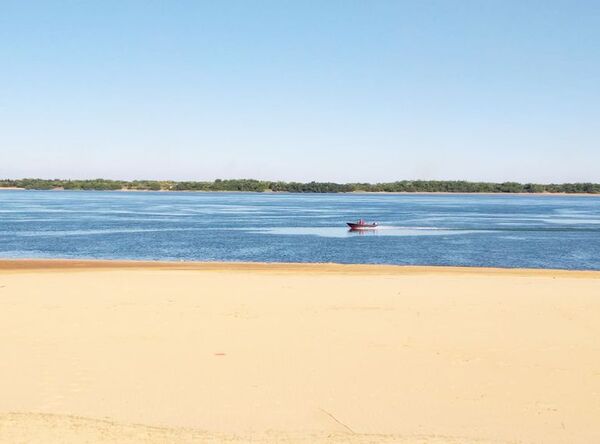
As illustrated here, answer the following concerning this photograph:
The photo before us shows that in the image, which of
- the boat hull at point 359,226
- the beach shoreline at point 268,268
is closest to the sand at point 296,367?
the beach shoreline at point 268,268

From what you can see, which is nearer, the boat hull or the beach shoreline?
the beach shoreline

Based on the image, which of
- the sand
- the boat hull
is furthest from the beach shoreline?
the boat hull

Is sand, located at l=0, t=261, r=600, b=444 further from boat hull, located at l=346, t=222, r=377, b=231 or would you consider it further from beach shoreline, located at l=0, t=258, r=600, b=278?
boat hull, located at l=346, t=222, r=377, b=231

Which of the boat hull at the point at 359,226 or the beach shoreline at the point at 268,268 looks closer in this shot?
the beach shoreline at the point at 268,268

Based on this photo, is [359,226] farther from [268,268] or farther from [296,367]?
[296,367]

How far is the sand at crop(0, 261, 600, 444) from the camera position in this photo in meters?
9.78

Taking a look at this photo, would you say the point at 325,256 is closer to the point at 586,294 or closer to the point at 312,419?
the point at 586,294

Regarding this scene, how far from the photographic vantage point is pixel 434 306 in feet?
65.7

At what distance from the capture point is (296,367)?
508 inches

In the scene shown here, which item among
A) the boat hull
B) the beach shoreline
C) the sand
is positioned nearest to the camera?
the sand

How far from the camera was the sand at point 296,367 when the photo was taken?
978cm

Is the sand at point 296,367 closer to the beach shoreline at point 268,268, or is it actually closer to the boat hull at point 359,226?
the beach shoreline at point 268,268

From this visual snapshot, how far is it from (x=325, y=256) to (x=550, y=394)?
3697cm

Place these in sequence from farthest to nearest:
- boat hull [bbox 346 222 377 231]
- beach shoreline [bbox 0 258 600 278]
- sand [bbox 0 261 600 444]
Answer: boat hull [bbox 346 222 377 231] < beach shoreline [bbox 0 258 600 278] < sand [bbox 0 261 600 444]
